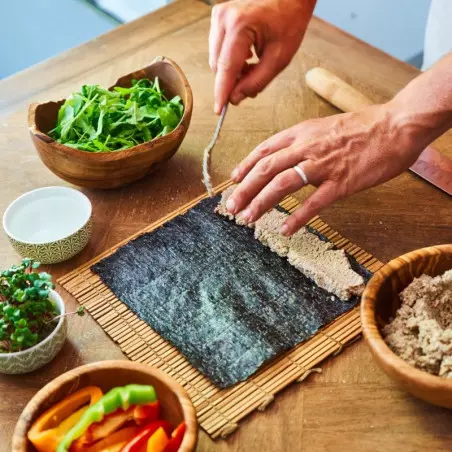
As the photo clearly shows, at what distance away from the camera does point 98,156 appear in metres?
1.43

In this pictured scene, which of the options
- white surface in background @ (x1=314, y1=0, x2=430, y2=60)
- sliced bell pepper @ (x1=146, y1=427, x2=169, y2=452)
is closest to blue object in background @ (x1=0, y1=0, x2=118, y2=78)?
white surface in background @ (x1=314, y1=0, x2=430, y2=60)

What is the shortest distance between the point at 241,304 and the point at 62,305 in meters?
0.31

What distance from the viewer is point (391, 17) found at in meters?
2.94

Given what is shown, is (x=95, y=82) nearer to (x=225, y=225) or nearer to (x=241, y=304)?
(x=225, y=225)

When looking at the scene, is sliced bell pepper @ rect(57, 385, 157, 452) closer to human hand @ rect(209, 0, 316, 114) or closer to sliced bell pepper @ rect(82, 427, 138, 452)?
sliced bell pepper @ rect(82, 427, 138, 452)

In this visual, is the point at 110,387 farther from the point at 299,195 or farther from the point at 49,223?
the point at 299,195

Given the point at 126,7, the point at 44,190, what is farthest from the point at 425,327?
the point at 126,7

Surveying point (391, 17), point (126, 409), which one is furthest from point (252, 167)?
point (391, 17)

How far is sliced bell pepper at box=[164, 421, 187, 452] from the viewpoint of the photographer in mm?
977

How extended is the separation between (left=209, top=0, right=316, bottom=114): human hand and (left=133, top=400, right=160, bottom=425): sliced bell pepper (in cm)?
71

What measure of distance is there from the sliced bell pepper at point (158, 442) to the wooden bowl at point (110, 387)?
4cm

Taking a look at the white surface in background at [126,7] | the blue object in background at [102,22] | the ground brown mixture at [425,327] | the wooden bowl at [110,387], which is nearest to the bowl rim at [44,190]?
the wooden bowl at [110,387]

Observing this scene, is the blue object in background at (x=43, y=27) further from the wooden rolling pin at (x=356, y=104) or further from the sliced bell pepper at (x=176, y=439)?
the sliced bell pepper at (x=176, y=439)

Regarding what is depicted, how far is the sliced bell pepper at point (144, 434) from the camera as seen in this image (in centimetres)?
99
